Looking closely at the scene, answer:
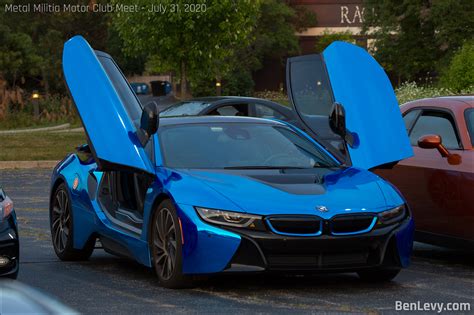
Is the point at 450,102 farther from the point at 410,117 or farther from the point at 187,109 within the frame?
the point at 187,109

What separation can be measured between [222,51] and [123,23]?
323 centimetres

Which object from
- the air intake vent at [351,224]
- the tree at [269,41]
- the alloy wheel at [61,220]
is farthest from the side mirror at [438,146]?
the tree at [269,41]

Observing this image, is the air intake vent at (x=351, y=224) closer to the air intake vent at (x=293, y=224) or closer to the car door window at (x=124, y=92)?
the air intake vent at (x=293, y=224)

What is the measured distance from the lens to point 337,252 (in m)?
8.25

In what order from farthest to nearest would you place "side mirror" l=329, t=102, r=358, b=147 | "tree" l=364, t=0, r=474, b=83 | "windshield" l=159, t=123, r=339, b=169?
"tree" l=364, t=0, r=474, b=83 → "side mirror" l=329, t=102, r=358, b=147 → "windshield" l=159, t=123, r=339, b=169

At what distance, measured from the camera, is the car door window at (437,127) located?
10258mm

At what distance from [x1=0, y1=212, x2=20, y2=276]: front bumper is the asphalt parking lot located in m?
0.42

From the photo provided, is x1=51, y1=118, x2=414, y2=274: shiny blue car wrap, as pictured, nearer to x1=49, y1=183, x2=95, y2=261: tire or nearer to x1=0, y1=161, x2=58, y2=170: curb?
x1=49, y1=183, x2=95, y2=261: tire

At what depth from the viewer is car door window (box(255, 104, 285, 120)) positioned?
21056 millimetres

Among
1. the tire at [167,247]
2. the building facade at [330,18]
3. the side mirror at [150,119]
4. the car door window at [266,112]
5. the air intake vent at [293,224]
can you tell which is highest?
the side mirror at [150,119]

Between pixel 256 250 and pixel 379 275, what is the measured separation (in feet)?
4.23

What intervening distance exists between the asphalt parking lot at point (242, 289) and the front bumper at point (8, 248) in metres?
0.42

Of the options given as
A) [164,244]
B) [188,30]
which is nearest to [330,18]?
[188,30]

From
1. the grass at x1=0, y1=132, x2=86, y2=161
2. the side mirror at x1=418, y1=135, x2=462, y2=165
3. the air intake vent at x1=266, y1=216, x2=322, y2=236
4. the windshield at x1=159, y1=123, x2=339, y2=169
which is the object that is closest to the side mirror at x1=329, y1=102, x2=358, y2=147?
the windshield at x1=159, y1=123, x2=339, y2=169
